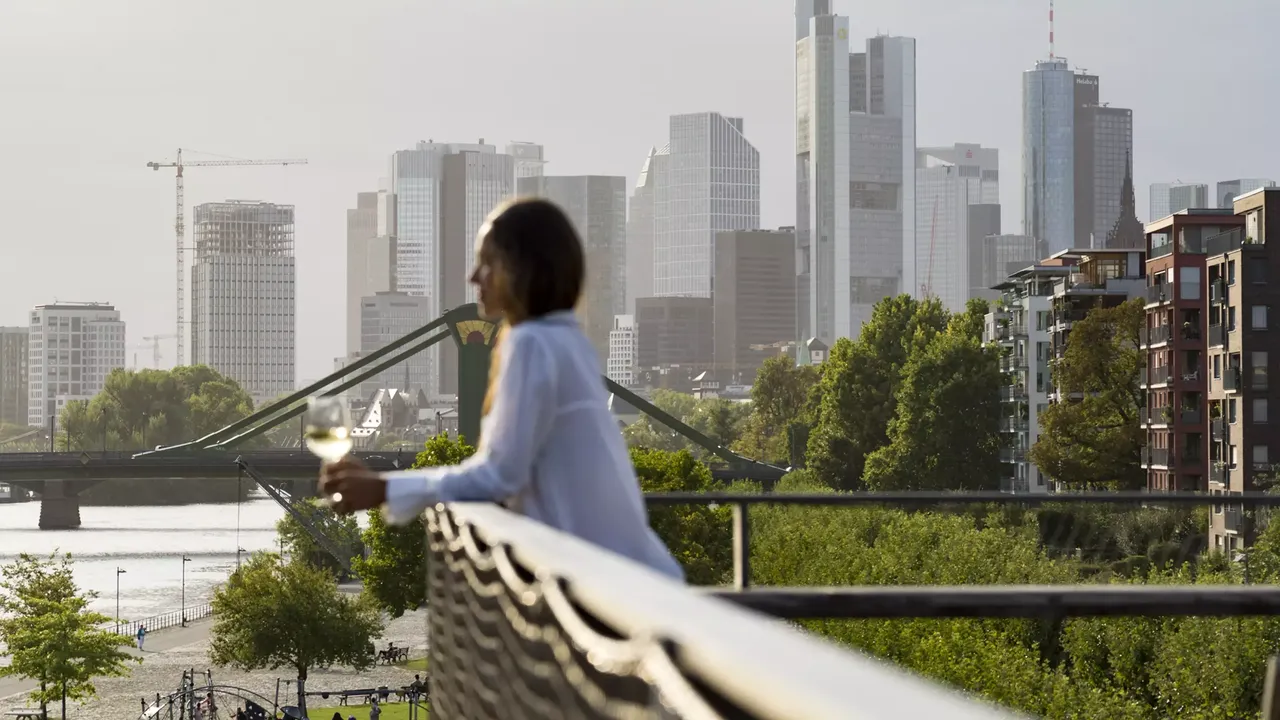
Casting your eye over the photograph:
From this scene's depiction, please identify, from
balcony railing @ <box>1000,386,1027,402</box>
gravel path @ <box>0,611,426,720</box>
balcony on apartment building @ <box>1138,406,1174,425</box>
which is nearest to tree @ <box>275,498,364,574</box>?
gravel path @ <box>0,611,426,720</box>

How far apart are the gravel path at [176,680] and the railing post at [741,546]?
184 ft

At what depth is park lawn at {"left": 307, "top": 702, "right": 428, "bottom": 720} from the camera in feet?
180

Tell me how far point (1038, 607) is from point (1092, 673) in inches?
1369

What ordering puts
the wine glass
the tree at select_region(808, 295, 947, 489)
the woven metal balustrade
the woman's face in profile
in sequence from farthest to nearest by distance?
the tree at select_region(808, 295, 947, 489) < the wine glass < the woman's face in profile < the woven metal balustrade

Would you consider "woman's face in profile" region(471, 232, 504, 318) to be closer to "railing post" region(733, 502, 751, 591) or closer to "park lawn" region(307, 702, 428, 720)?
"railing post" region(733, 502, 751, 591)

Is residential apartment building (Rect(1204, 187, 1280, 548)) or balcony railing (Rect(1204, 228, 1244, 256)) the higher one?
balcony railing (Rect(1204, 228, 1244, 256))

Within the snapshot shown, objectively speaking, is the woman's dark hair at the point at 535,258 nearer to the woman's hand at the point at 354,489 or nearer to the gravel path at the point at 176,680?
the woman's hand at the point at 354,489

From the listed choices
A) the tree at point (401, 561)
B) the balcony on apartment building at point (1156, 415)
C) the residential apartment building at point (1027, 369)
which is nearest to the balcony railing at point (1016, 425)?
the residential apartment building at point (1027, 369)

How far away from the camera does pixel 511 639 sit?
9.71 feet

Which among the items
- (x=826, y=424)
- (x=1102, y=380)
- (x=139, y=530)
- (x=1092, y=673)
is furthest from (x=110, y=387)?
(x=1092, y=673)

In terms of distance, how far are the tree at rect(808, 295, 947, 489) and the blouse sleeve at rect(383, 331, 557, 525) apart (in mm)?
69473

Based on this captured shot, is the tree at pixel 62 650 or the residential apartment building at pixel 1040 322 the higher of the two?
the residential apartment building at pixel 1040 322

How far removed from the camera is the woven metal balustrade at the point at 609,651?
4.48 ft

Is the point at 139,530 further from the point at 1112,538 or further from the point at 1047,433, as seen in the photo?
the point at 1112,538
